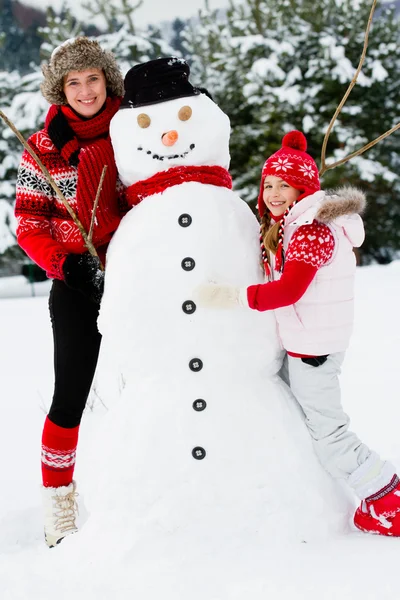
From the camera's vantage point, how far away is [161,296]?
187 cm

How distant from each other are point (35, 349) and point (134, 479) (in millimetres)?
4131

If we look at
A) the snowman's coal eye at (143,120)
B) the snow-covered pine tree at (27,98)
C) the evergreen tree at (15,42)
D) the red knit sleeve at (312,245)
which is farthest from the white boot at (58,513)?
the evergreen tree at (15,42)

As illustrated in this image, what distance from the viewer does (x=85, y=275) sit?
2.04 m

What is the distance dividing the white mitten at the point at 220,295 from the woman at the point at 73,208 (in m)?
0.43

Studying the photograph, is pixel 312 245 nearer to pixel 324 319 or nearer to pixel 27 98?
pixel 324 319

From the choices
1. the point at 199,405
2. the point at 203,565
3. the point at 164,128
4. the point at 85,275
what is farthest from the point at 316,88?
the point at 203,565

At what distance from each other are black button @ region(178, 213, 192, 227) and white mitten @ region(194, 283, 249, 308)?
207mm

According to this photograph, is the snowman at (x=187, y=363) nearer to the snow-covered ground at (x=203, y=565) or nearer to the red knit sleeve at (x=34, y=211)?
Result: the snow-covered ground at (x=203, y=565)

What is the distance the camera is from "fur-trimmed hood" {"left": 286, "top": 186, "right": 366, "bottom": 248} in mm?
1820

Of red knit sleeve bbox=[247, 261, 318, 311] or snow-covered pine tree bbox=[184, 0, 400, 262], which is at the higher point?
snow-covered pine tree bbox=[184, 0, 400, 262]

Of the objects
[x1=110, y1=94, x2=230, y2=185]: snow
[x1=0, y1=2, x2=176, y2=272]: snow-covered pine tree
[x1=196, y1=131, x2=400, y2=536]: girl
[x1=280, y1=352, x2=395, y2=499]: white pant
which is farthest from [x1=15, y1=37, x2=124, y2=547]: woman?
[x1=0, y1=2, x2=176, y2=272]: snow-covered pine tree

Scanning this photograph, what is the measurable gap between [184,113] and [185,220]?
36 cm

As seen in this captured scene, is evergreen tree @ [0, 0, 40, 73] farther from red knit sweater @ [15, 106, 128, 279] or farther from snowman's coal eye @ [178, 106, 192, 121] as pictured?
snowman's coal eye @ [178, 106, 192, 121]

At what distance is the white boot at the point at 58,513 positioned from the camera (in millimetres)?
2211
